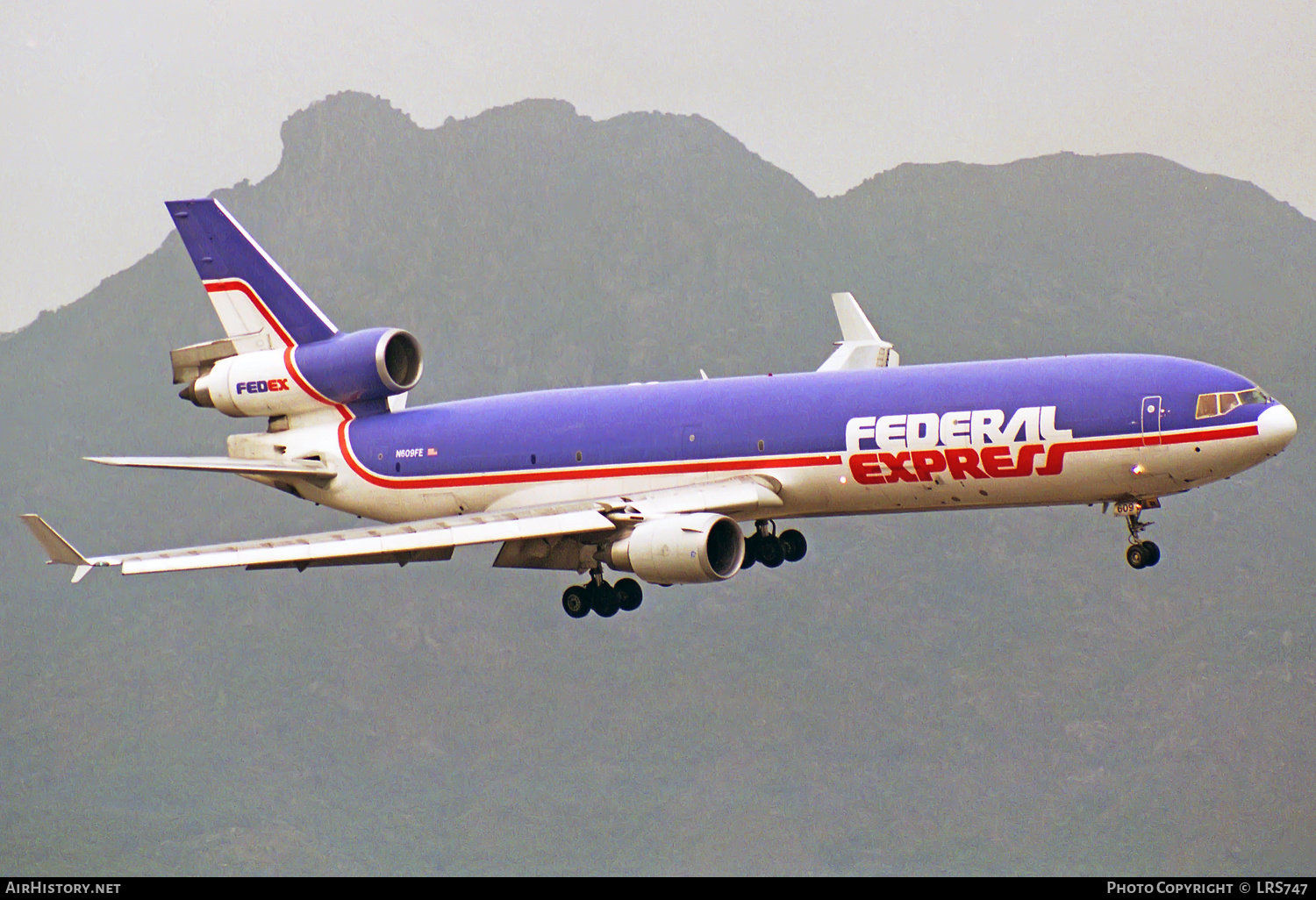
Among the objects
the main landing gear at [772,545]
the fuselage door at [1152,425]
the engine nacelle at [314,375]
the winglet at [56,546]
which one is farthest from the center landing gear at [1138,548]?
the winglet at [56,546]

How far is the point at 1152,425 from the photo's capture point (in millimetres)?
43344

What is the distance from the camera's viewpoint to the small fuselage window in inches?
1700

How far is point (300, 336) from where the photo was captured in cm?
5656

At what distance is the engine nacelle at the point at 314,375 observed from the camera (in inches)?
2146

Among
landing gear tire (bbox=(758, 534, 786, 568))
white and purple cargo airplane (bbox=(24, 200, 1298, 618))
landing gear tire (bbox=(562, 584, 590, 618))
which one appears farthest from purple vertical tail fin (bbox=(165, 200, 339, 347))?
landing gear tire (bbox=(758, 534, 786, 568))

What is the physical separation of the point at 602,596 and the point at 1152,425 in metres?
15.8

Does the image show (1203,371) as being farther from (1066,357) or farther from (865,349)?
(865,349)

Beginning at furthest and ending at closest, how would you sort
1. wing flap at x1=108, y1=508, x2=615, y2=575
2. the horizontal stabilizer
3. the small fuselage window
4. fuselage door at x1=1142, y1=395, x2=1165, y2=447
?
the horizontal stabilizer
wing flap at x1=108, y1=508, x2=615, y2=575
fuselage door at x1=1142, y1=395, x2=1165, y2=447
the small fuselage window

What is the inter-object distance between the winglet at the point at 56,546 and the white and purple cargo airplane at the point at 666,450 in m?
0.09

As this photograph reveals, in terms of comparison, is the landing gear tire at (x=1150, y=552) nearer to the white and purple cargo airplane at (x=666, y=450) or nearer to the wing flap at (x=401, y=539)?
the white and purple cargo airplane at (x=666, y=450)

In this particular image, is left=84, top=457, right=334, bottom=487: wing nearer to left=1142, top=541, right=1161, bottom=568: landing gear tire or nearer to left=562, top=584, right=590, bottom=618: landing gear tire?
left=562, top=584, right=590, bottom=618: landing gear tire

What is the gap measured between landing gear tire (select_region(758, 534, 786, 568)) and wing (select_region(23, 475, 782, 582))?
617 cm
